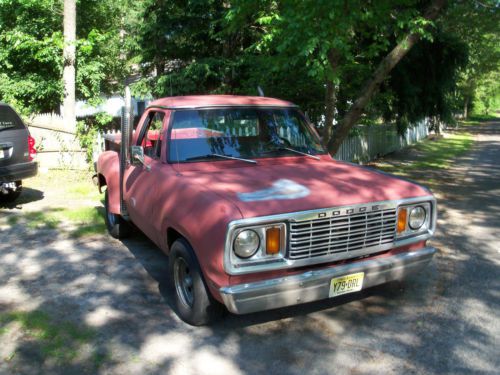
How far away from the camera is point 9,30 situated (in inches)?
719

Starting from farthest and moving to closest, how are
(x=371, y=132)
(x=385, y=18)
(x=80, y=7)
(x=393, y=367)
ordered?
(x=80, y=7) → (x=371, y=132) → (x=385, y=18) → (x=393, y=367)

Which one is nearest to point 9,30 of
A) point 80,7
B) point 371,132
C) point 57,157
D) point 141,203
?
point 80,7

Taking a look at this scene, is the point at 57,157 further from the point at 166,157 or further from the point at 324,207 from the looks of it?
the point at 324,207

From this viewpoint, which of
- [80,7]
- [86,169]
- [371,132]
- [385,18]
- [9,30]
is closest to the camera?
[385,18]

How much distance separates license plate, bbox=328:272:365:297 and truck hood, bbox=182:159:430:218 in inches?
22.6

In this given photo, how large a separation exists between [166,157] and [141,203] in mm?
572

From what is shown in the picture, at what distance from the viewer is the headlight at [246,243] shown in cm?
357

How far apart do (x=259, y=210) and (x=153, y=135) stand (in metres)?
2.45

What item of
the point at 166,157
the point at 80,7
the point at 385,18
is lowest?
the point at 166,157

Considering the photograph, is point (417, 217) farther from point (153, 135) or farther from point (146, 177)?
point (153, 135)

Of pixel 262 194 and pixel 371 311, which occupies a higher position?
pixel 262 194

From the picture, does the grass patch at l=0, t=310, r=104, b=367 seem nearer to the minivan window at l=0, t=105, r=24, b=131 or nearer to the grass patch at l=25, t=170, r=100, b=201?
the minivan window at l=0, t=105, r=24, b=131

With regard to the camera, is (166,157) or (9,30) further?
(9,30)

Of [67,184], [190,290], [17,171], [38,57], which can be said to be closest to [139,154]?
[190,290]
